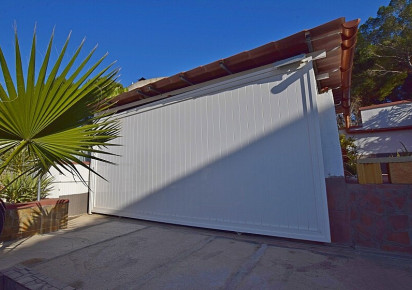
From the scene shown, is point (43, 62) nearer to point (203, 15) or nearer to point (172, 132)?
point (172, 132)

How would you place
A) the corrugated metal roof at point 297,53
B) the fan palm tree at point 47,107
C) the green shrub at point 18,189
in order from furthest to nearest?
the green shrub at point 18,189, the corrugated metal roof at point 297,53, the fan palm tree at point 47,107

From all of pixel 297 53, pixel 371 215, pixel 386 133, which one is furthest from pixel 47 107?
pixel 386 133

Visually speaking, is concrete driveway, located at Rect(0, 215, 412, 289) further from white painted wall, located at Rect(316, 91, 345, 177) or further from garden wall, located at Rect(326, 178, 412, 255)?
white painted wall, located at Rect(316, 91, 345, 177)

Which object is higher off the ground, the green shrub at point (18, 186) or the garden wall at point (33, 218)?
the green shrub at point (18, 186)

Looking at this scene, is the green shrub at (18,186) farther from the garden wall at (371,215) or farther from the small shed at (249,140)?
the garden wall at (371,215)

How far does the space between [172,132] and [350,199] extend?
3602mm

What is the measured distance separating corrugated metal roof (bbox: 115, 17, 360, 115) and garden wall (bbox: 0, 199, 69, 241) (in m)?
3.12

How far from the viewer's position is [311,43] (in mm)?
3375

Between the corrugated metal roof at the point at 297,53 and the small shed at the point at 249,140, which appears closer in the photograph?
the corrugated metal roof at the point at 297,53

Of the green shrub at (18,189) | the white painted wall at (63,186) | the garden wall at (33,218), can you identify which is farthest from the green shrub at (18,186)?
→ the white painted wall at (63,186)

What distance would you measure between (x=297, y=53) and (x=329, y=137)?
1.49m

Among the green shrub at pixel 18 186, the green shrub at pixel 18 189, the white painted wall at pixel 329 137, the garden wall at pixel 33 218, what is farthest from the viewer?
the green shrub at pixel 18 189

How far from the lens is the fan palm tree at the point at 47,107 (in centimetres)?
187

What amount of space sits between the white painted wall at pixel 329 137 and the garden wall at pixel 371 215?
0.59 ft
